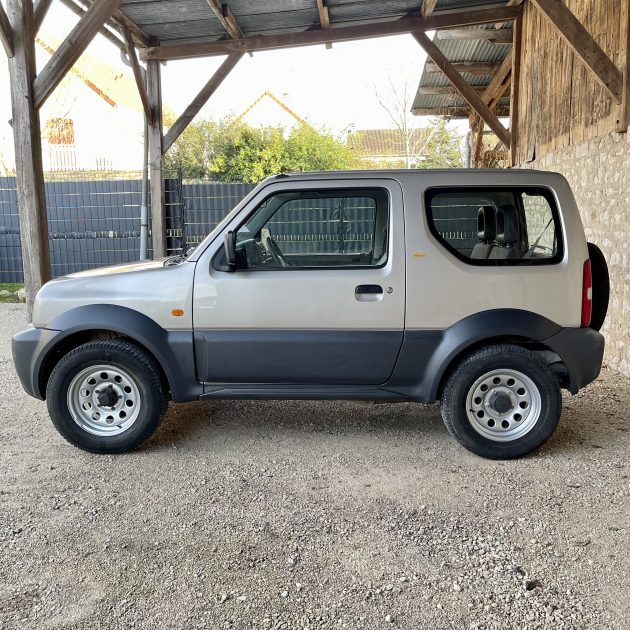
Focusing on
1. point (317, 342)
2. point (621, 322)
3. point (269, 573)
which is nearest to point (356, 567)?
point (269, 573)

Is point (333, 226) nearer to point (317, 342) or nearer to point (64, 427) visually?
point (317, 342)

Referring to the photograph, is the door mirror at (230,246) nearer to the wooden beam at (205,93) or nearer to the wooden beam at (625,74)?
the wooden beam at (625,74)

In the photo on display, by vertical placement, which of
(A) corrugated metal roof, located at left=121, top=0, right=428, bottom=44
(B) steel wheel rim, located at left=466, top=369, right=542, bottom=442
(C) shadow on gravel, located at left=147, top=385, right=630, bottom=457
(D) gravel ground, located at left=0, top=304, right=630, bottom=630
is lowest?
(D) gravel ground, located at left=0, top=304, right=630, bottom=630

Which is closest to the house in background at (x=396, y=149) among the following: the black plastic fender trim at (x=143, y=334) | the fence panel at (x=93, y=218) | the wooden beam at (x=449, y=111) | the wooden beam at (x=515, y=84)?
the wooden beam at (x=449, y=111)

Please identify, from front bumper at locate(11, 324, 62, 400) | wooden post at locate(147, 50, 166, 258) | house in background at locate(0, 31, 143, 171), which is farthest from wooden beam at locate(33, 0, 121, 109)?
house in background at locate(0, 31, 143, 171)

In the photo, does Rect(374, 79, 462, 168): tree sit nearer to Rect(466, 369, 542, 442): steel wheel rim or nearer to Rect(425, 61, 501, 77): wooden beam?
Rect(425, 61, 501, 77): wooden beam

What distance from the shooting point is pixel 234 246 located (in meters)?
4.08

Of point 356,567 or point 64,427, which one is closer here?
point 356,567

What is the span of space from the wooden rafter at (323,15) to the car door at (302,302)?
19.3 feet

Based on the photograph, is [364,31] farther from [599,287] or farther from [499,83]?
[599,287]

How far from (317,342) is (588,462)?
6.68 ft

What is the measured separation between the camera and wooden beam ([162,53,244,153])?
10359 millimetres

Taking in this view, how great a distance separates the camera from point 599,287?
14.4 ft

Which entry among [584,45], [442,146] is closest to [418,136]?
[442,146]
